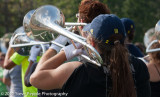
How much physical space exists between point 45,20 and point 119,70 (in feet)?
2.35

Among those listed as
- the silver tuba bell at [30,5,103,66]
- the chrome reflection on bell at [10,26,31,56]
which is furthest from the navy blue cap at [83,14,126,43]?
the chrome reflection on bell at [10,26,31,56]

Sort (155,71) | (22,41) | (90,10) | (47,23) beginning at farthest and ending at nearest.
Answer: (22,41) → (155,71) → (90,10) → (47,23)

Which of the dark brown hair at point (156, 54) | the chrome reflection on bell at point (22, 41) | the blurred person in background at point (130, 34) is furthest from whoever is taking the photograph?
the blurred person in background at point (130, 34)

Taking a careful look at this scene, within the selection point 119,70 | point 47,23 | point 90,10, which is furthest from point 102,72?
point 90,10

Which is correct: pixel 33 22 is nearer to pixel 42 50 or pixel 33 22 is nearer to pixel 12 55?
pixel 42 50

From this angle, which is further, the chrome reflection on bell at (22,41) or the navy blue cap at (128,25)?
the navy blue cap at (128,25)

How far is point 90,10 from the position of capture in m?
2.71

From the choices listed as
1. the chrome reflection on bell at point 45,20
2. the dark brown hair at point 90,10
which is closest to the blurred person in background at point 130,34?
the dark brown hair at point 90,10

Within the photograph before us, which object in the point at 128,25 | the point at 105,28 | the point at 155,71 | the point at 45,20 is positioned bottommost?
the point at 155,71

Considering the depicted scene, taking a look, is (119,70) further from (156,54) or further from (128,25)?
(128,25)

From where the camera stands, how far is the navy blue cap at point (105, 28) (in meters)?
2.19

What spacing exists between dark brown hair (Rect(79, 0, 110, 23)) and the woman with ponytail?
0.45 m

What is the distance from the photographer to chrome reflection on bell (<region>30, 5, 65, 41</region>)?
251cm

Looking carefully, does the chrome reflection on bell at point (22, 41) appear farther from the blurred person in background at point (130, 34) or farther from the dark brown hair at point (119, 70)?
the dark brown hair at point (119, 70)
